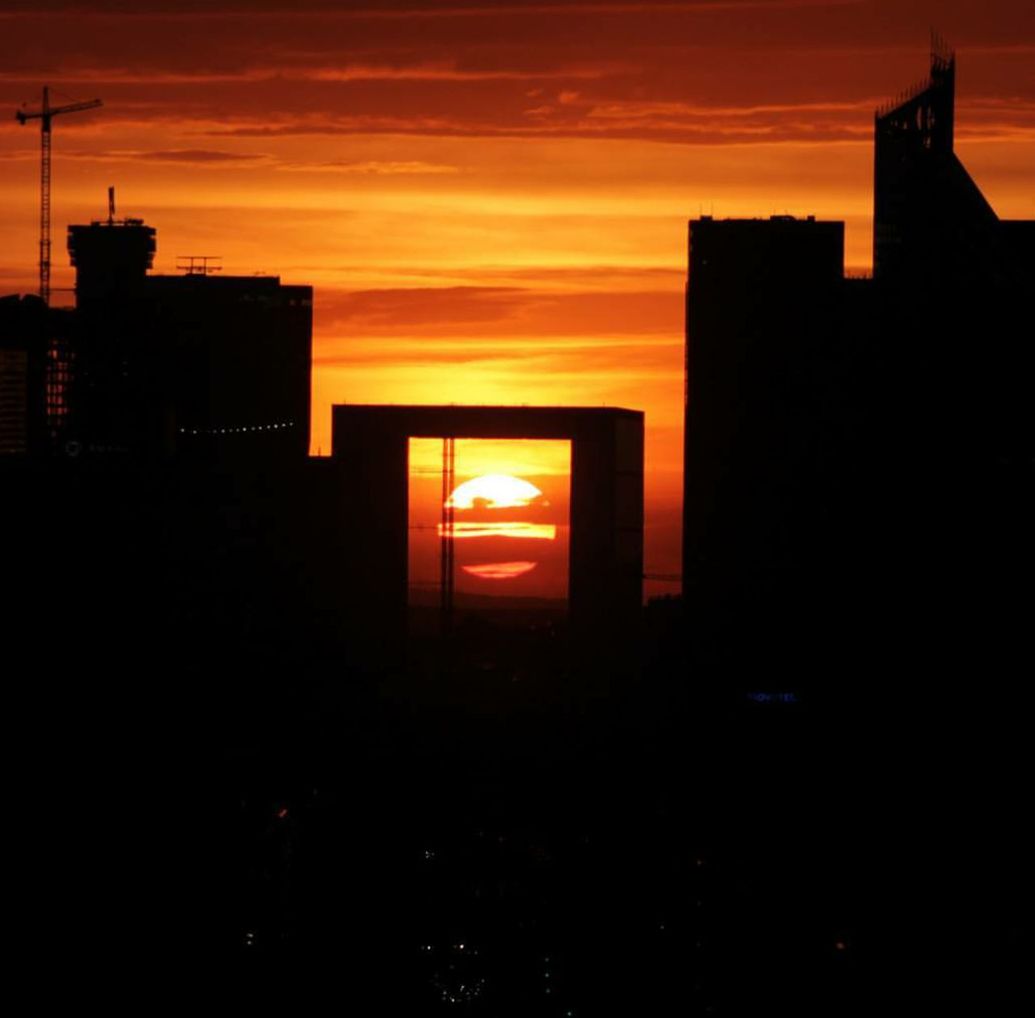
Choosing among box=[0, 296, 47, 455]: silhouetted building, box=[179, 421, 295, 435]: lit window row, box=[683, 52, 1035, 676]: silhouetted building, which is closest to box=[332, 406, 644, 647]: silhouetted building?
box=[683, 52, 1035, 676]: silhouetted building

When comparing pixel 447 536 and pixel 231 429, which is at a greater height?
pixel 231 429

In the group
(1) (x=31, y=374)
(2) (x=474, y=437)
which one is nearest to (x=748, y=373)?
(2) (x=474, y=437)

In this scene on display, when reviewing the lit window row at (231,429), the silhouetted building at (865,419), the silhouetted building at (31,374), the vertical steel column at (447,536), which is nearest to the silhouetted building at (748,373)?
the silhouetted building at (865,419)

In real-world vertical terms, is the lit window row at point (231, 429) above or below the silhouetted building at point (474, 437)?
above

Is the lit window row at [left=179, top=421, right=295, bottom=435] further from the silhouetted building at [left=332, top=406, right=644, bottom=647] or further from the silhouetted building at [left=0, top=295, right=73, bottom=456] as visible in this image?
the silhouetted building at [left=332, top=406, right=644, bottom=647]

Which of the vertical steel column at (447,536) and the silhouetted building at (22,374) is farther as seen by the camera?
the silhouetted building at (22,374)

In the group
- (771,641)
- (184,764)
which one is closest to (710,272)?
(771,641)

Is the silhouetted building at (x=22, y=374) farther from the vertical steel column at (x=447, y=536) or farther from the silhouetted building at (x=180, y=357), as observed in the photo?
the vertical steel column at (x=447, y=536)

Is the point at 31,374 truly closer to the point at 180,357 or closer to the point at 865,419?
the point at 180,357

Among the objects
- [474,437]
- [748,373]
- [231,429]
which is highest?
[748,373]
